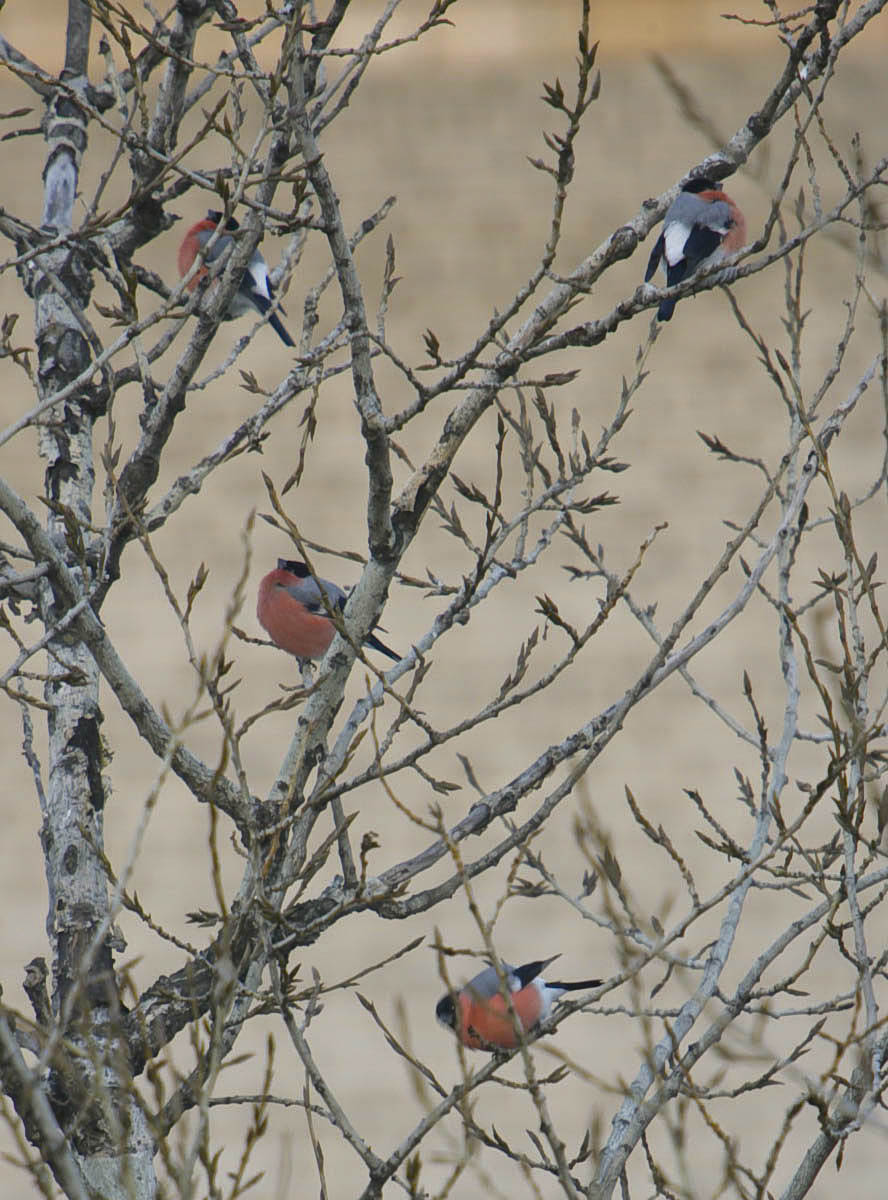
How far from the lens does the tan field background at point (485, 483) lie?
295 inches

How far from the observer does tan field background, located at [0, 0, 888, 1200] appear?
7496mm

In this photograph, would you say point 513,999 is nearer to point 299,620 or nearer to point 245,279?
point 299,620

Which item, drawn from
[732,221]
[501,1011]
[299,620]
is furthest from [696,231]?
[501,1011]

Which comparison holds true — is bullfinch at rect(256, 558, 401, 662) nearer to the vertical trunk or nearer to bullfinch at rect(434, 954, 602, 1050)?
bullfinch at rect(434, 954, 602, 1050)

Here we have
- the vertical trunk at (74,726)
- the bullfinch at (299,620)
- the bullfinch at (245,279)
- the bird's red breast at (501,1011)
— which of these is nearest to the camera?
the vertical trunk at (74,726)

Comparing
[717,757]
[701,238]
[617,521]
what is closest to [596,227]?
[617,521]

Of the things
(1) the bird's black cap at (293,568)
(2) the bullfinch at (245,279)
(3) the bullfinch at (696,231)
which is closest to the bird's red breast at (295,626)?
(1) the bird's black cap at (293,568)

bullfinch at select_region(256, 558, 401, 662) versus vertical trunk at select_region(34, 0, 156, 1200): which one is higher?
bullfinch at select_region(256, 558, 401, 662)

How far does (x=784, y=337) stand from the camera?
32.3ft

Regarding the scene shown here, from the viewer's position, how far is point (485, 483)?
9.52 m

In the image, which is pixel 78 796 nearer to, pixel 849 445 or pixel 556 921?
pixel 556 921

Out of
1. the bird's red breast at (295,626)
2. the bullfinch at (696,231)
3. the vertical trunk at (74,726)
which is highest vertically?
the bullfinch at (696,231)

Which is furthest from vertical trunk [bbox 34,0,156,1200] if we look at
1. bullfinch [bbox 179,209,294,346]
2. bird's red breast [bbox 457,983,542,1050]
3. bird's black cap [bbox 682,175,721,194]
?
bird's red breast [bbox 457,983,542,1050]

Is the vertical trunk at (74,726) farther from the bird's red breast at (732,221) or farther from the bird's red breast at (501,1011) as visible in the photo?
the bird's red breast at (732,221)
